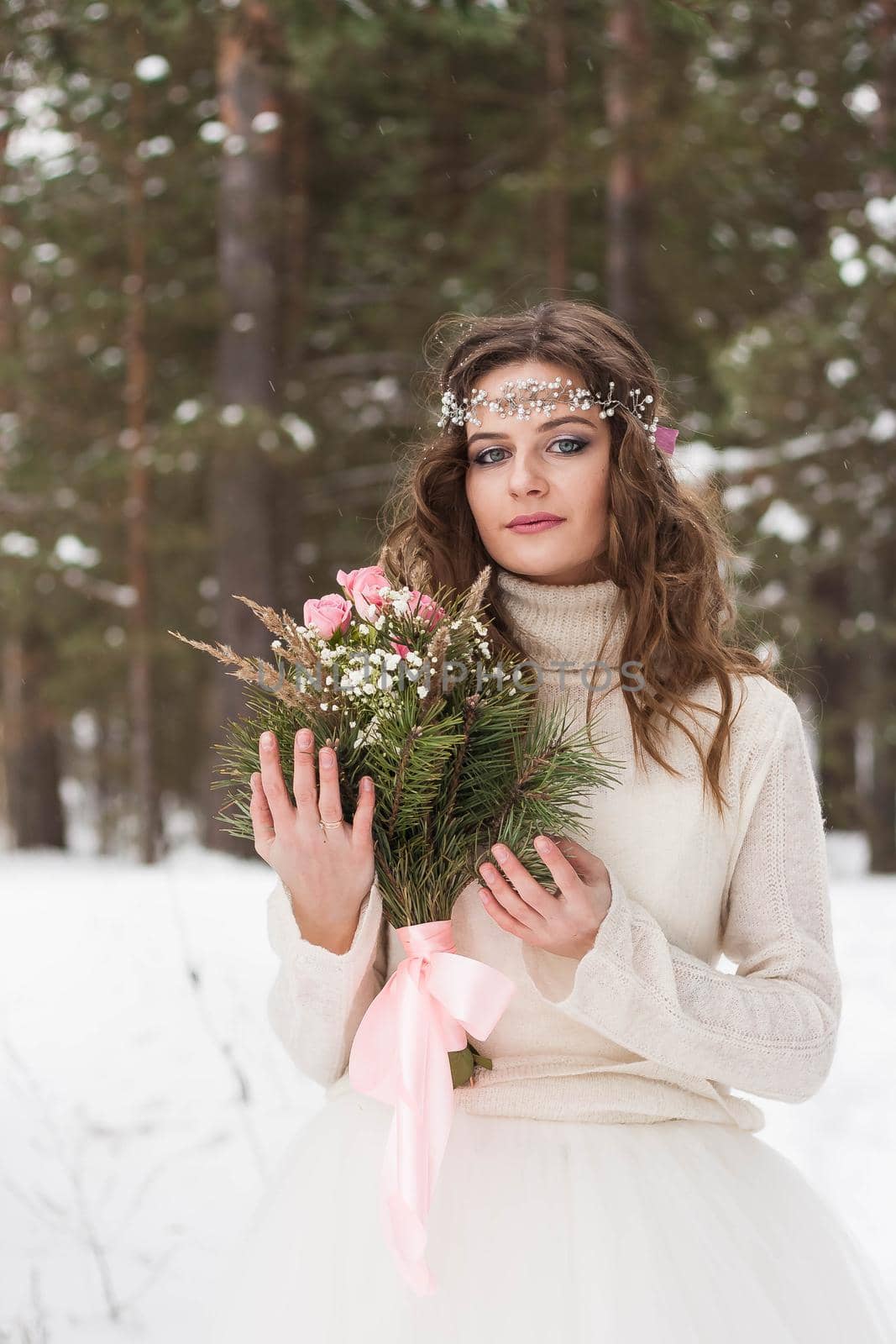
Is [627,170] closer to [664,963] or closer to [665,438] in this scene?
[665,438]

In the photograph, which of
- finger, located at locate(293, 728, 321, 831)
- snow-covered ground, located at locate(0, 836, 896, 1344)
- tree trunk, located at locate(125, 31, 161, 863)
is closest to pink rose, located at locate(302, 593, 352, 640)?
finger, located at locate(293, 728, 321, 831)

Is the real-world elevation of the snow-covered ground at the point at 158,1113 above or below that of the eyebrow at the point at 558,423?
below

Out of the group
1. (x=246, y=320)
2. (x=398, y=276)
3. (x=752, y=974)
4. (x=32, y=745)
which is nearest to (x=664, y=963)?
(x=752, y=974)

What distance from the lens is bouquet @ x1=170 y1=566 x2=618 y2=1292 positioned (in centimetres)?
150

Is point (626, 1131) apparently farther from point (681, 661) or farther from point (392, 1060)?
point (681, 661)

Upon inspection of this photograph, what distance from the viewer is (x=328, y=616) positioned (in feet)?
5.39

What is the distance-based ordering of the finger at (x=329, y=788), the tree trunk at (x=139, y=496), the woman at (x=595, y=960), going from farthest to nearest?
the tree trunk at (x=139, y=496), the woman at (x=595, y=960), the finger at (x=329, y=788)

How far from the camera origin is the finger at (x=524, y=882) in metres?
1.52

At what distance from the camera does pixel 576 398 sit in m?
1.92

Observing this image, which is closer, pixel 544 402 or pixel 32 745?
pixel 544 402

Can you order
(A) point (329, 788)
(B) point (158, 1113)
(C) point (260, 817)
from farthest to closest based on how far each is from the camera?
(B) point (158, 1113), (C) point (260, 817), (A) point (329, 788)

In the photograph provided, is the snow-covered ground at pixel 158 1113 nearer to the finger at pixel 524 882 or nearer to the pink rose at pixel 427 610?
the finger at pixel 524 882

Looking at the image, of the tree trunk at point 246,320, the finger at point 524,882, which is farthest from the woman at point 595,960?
the tree trunk at point 246,320

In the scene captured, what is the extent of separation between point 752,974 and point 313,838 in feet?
2.35
